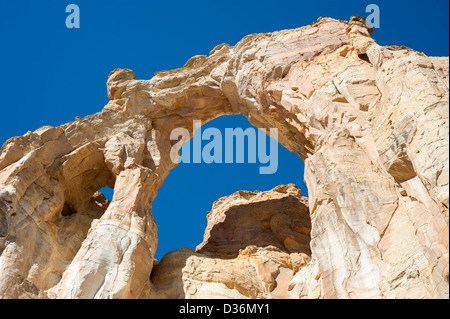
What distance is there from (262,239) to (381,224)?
7427 mm

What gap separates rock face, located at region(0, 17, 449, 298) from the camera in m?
12.0

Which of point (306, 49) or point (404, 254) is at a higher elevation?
point (306, 49)

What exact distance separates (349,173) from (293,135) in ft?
18.6

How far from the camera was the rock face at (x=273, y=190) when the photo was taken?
11953mm

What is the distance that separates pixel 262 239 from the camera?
64.0 feet

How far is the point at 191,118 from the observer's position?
20984 millimetres

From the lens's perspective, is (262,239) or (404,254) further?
(262,239)

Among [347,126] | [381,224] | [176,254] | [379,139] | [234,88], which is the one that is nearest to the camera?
[381,224]

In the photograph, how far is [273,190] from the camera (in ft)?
76.5

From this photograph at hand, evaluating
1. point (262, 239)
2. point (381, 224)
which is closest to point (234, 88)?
point (262, 239)

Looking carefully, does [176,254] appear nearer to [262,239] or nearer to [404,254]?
[262,239]
